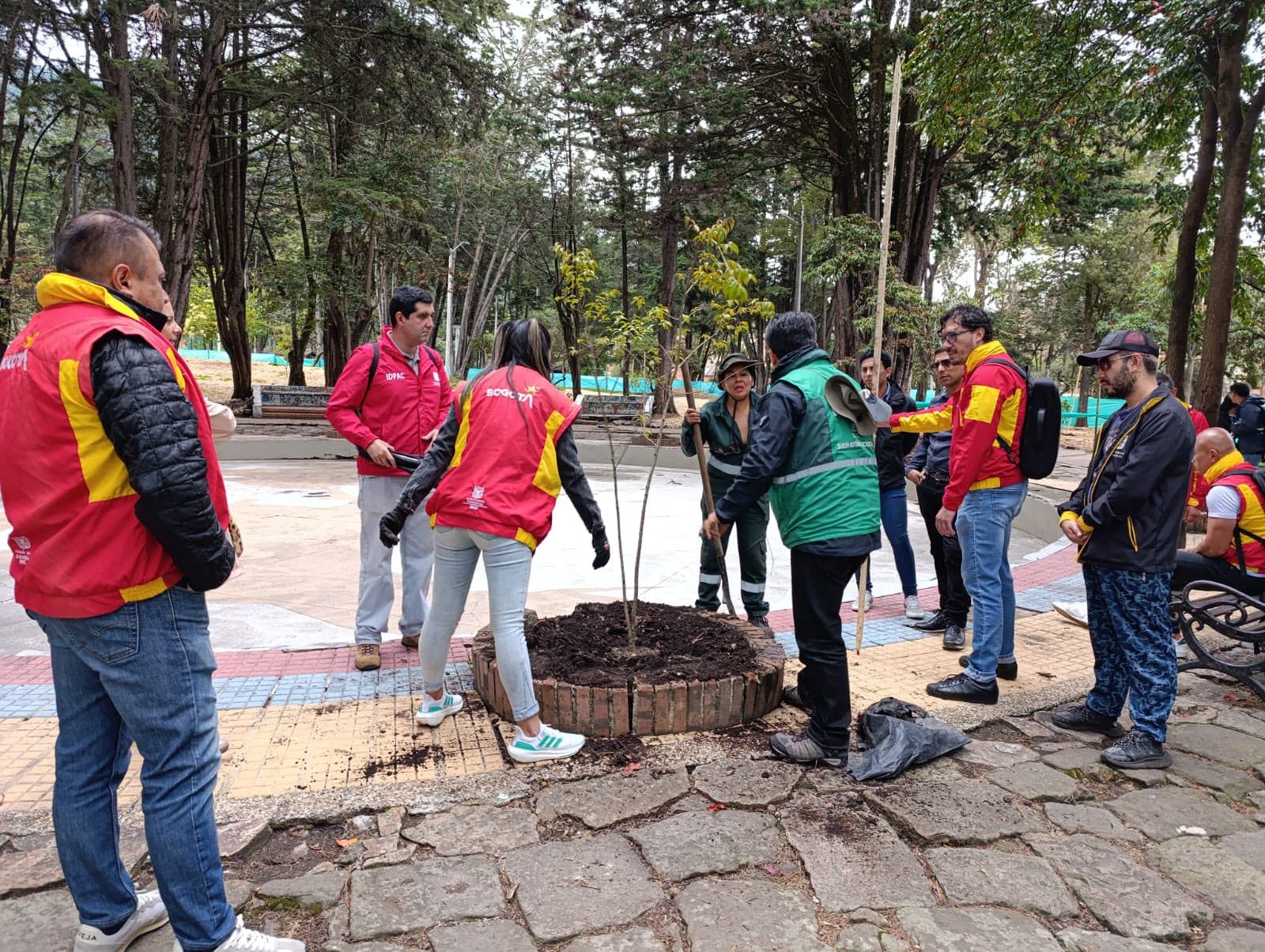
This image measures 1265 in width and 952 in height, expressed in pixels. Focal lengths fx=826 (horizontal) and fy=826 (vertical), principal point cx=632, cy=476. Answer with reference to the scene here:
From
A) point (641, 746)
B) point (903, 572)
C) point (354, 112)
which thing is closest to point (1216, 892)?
point (641, 746)

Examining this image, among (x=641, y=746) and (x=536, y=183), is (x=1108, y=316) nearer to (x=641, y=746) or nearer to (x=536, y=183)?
(x=536, y=183)

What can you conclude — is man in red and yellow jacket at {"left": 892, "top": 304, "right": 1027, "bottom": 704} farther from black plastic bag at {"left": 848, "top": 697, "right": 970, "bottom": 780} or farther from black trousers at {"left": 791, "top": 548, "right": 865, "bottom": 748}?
black trousers at {"left": 791, "top": 548, "right": 865, "bottom": 748}

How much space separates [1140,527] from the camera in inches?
132

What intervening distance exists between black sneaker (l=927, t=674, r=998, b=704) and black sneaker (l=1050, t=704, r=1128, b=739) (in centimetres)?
31

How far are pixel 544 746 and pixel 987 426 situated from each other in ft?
8.04

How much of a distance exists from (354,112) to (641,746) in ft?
52.1

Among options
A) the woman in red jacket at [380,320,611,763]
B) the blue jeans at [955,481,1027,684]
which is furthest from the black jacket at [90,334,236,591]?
the blue jeans at [955,481,1027,684]

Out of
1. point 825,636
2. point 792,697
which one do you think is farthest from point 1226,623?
point 825,636

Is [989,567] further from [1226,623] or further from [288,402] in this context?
[288,402]

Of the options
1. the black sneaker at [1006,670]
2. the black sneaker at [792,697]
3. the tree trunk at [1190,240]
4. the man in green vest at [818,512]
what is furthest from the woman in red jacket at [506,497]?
the tree trunk at [1190,240]

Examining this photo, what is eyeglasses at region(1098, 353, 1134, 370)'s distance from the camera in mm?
3416

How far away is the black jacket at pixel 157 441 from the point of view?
1784 mm

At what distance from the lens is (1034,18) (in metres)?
7.86

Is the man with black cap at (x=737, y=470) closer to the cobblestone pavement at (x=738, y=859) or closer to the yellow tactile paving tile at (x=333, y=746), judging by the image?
the yellow tactile paving tile at (x=333, y=746)
